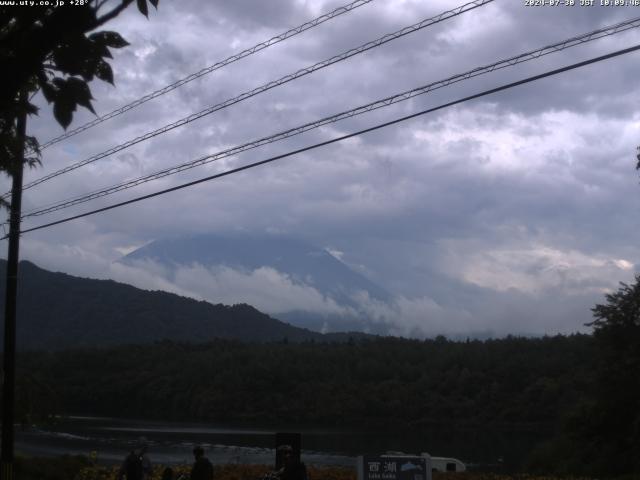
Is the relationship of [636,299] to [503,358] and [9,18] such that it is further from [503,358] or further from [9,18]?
[503,358]

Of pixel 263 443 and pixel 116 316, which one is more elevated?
pixel 116 316

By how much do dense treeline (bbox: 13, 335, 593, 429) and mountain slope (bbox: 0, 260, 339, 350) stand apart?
73.9m

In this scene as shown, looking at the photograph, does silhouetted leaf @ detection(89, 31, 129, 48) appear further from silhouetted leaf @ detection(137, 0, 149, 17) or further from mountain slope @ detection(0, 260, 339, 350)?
mountain slope @ detection(0, 260, 339, 350)

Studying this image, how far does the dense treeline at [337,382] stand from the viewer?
63.9m

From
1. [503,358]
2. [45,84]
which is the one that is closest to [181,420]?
[503,358]

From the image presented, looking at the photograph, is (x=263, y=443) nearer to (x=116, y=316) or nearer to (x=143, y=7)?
(x=143, y=7)

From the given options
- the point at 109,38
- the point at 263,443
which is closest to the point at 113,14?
the point at 109,38

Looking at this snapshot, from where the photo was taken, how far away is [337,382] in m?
76.5

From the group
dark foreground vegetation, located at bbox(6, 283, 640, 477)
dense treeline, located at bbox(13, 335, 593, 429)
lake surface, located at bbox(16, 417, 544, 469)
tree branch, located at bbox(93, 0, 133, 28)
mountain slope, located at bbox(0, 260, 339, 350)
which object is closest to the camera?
tree branch, located at bbox(93, 0, 133, 28)

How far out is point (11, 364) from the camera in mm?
18500

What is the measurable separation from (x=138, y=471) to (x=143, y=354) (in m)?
72.6

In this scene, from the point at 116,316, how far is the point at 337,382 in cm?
10373

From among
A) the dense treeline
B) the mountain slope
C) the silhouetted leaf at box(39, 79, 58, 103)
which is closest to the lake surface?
the dense treeline

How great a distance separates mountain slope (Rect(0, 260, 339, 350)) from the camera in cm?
16112
